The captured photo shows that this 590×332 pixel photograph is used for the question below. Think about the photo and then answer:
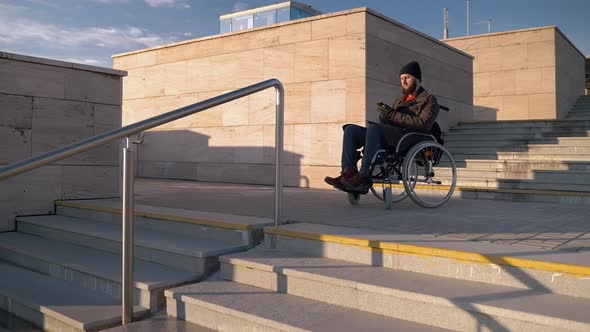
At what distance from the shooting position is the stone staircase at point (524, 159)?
560 cm

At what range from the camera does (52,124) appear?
509 centimetres

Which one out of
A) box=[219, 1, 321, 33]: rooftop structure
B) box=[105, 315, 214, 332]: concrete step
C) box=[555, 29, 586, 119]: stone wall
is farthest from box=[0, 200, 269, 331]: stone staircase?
box=[219, 1, 321, 33]: rooftop structure

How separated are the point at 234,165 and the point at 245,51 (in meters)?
1.84

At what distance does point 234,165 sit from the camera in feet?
26.6

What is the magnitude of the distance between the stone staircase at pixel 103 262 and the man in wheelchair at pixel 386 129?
1124 millimetres

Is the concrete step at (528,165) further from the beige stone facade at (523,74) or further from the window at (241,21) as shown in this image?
the window at (241,21)

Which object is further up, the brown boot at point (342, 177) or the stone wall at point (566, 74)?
the stone wall at point (566, 74)

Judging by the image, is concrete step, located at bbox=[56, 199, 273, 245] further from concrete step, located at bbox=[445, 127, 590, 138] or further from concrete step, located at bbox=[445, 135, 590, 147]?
concrete step, located at bbox=[445, 127, 590, 138]

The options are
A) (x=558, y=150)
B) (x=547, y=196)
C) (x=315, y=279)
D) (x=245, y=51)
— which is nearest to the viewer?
(x=315, y=279)

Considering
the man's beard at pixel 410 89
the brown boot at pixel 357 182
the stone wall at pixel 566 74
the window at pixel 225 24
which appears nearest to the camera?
the brown boot at pixel 357 182

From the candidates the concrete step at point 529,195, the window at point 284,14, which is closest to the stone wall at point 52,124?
the concrete step at point 529,195

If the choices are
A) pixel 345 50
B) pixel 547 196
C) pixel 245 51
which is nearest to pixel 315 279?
pixel 547 196

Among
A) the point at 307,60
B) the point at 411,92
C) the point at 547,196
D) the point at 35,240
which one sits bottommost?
the point at 35,240

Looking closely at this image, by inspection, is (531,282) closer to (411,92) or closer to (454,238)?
(454,238)
